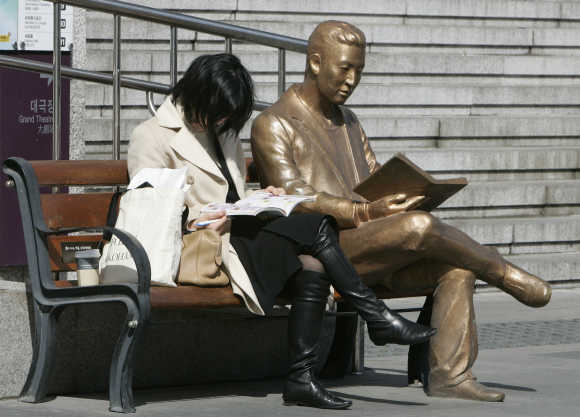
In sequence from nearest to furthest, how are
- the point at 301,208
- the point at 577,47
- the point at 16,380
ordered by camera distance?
the point at 16,380 → the point at 301,208 → the point at 577,47

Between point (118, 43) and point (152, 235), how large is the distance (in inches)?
76.4

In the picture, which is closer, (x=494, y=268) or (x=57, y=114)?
(x=494, y=268)

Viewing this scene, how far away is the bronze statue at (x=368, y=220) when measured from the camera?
18.9ft

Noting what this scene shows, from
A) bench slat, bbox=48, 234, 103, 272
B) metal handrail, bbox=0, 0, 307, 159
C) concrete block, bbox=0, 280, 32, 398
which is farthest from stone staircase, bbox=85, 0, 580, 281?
concrete block, bbox=0, 280, 32, 398

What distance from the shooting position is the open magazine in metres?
5.58

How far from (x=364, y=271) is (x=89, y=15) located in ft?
19.9

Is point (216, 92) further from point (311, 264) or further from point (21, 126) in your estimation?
point (21, 126)

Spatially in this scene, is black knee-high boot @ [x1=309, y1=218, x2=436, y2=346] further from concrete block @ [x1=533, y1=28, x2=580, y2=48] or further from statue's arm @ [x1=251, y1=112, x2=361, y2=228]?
concrete block @ [x1=533, y1=28, x2=580, y2=48]

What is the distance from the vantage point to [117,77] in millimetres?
7152

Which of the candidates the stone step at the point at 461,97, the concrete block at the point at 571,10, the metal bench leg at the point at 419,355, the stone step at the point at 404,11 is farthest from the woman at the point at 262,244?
the concrete block at the point at 571,10

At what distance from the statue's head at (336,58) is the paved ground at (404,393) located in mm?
A: 1339

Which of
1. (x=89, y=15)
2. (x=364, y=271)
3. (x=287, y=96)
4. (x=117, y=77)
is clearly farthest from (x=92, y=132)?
(x=364, y=271)

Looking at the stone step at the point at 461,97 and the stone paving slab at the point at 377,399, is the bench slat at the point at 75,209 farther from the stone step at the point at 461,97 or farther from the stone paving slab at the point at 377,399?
the stone step at the point at 461,97

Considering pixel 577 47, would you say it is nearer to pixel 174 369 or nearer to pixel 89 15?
pixel 89 15
